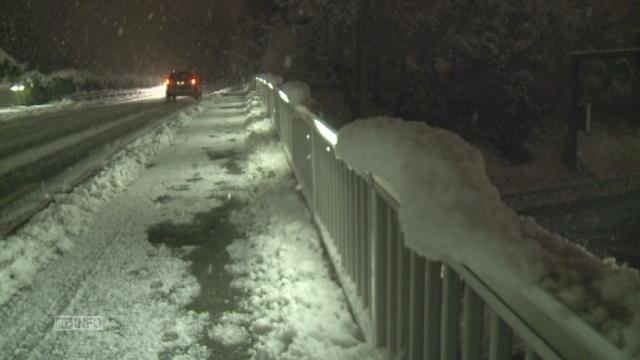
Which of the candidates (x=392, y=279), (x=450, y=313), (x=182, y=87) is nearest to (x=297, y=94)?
(x=392, y=279)

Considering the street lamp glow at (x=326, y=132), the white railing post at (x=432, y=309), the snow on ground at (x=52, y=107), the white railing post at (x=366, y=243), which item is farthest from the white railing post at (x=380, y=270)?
the snow on ground at (x=52, y=107)

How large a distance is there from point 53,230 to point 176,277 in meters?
2.18

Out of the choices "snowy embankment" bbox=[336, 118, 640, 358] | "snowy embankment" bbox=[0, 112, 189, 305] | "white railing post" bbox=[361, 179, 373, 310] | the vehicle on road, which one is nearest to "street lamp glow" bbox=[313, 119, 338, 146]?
"white railing post" bbox=[361, 179, 373, 310]

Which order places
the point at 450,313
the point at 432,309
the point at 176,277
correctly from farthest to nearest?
the point at 176,277 → the point at 432,309 → the point at 450,313

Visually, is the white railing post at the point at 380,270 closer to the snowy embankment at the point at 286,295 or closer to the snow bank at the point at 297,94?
the snowy embankment at the point at 286,295

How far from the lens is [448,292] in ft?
8.46

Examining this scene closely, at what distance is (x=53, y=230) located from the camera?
6977 mm

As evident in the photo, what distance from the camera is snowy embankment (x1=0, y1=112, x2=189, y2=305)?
569 cm

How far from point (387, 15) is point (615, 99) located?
20.3 m

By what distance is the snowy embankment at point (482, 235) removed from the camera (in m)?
1.60

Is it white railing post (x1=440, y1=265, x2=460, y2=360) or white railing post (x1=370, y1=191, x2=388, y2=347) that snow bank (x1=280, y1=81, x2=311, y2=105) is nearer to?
white railing post (x1=370, y1=191, x2=388, y2=347)

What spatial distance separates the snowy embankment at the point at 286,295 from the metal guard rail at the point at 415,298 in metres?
0.15

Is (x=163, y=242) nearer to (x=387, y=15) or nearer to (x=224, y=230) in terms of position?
(x=224, y=230)

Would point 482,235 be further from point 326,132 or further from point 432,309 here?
point 326,132
